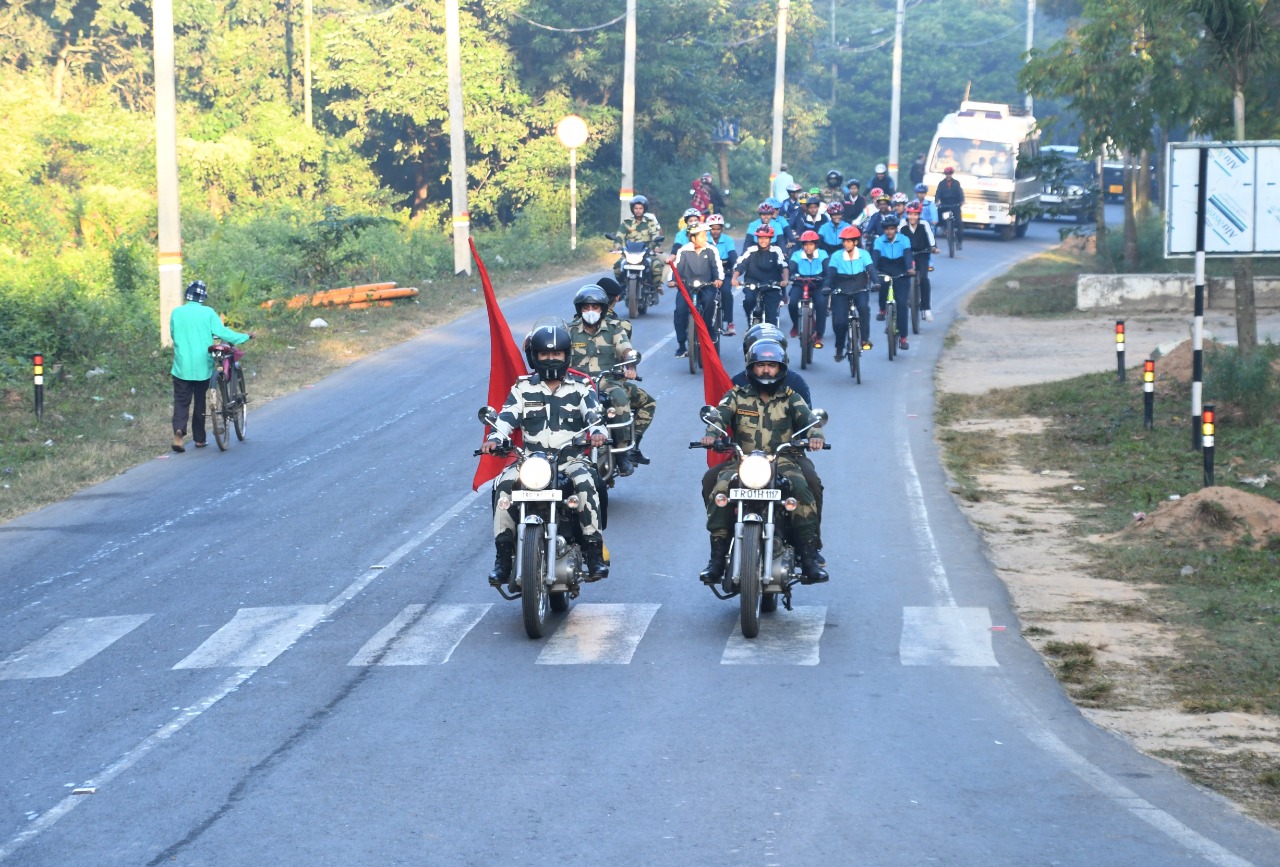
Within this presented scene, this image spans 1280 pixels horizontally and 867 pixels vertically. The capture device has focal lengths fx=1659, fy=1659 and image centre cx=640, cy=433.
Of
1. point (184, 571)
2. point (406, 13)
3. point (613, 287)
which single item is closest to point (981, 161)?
point (406, 13)

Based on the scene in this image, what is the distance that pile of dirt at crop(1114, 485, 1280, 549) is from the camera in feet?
42.5

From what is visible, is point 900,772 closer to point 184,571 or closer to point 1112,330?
point 184,571

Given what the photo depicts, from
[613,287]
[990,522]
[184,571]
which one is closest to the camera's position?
[184,571]

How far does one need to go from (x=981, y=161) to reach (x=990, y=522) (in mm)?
30988

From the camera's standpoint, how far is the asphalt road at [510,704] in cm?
676

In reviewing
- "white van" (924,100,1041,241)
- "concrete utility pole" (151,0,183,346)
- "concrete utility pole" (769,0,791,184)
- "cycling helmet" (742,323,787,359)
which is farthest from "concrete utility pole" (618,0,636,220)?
"cycling helmet" (742,323,787,359)

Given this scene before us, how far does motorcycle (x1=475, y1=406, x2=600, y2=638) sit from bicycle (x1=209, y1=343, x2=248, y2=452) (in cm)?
791

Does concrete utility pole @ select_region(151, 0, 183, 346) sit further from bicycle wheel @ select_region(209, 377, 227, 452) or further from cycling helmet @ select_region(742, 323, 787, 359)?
cycling helmet @ select_region(742, 323, 787, 359)

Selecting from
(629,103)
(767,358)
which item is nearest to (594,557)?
(767,358)

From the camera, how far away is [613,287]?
15.7 metres

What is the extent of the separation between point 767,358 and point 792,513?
1.01 metres

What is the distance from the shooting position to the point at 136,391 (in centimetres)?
2161

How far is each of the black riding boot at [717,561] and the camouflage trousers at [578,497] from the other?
74 cm

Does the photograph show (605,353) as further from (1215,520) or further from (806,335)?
(806,335)
